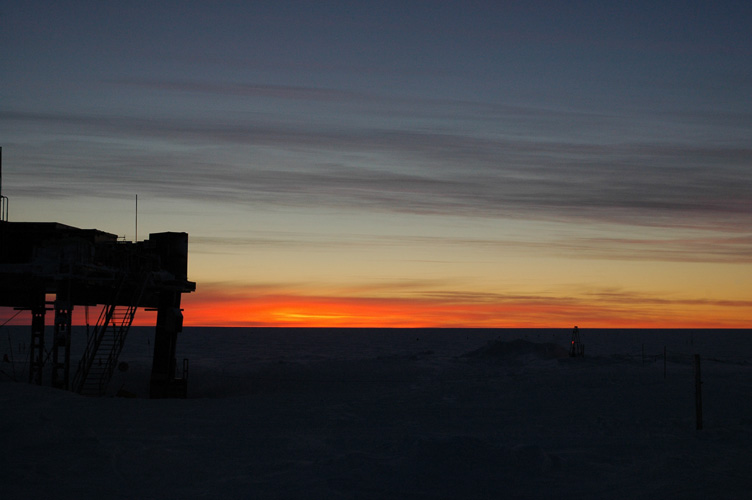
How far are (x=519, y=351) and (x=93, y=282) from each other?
46107mm

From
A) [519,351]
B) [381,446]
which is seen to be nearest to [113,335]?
[381,446]

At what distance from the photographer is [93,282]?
103ft

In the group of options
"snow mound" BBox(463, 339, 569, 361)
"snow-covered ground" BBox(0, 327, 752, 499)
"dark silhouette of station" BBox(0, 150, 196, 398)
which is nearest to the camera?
"snow-covered ground" BBox(0, 327, 752, 499)

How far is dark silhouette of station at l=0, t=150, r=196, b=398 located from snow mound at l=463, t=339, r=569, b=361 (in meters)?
37.1

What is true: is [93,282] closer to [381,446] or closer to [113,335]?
[113,335]

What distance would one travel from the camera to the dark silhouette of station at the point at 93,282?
29062mm

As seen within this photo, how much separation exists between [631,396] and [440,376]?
20.0 m

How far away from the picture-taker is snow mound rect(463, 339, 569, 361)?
6444cm

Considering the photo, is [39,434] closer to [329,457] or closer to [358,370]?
[329,457]

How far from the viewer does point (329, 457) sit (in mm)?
17984

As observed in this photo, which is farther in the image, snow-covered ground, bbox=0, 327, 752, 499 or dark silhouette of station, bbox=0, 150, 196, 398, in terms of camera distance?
dark silhouette of station, bbox=0, 150, 196, 398

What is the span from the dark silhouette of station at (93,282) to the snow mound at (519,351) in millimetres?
37113

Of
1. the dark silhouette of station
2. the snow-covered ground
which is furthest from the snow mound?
the dark silhouette of station

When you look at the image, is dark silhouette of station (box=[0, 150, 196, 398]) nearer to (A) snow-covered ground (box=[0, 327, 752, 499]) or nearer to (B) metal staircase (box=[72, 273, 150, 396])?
(B) metal staircase (box=[72, 273, 150, 396])
